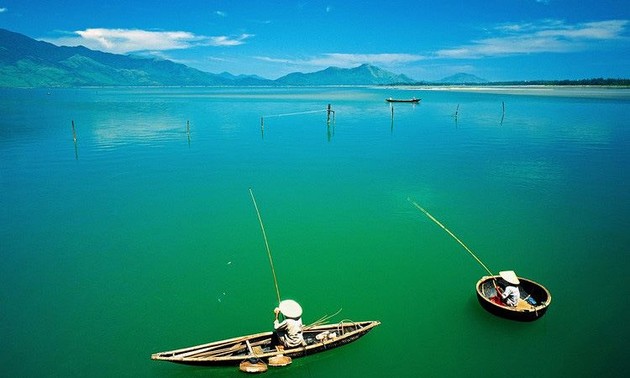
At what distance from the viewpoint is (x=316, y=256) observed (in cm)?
1677

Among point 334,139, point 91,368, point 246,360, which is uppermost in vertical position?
point 334,139

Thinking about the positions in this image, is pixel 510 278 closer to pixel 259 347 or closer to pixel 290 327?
pixel 290 327

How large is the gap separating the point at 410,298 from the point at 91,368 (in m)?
10.2

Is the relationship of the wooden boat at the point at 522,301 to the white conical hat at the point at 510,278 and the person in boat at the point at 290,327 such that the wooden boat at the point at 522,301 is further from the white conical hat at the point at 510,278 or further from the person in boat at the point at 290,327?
the person in boat at the point at 290,327

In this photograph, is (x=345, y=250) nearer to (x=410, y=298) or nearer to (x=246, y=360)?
(x=410, y=298)

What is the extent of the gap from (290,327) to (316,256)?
684 cm

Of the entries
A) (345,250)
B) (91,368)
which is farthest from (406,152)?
(91,368)

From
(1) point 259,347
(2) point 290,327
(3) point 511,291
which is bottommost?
(1) point 259,347

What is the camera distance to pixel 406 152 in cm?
3931

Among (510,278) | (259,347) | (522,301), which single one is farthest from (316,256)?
(522,301)

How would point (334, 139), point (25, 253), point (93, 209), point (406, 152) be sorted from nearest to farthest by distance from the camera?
point (25, 253) → point (93, 209) → point (406, 152) → point (334, 139)

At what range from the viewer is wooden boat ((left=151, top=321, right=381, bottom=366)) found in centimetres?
958

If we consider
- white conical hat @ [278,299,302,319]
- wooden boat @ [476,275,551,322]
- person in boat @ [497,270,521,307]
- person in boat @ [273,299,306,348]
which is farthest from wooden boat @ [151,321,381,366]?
person in boat @ [497,270,521,307]

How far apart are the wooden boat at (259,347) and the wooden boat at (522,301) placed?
13.0 ft
